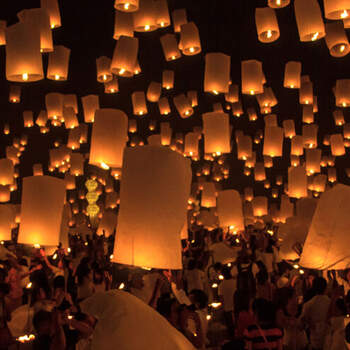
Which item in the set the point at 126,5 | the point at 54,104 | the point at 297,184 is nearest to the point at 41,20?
the point at 126,5

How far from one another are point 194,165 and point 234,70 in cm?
542

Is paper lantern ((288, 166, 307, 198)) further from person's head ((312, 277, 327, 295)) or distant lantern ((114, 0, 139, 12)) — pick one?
distant lantern ((114, 0, 139, 12))

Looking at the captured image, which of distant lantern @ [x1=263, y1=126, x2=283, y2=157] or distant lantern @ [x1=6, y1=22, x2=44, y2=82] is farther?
distant lantern @ [x1=263, y1=126, x2=283, y2=157]

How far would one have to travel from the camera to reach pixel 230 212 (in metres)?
8.77

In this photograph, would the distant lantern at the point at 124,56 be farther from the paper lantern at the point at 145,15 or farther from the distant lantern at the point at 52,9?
the distant lantern at the point at 52,9

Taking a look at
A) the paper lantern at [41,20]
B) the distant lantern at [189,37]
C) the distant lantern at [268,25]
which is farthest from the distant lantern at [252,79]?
the paper lantern at [41,20]

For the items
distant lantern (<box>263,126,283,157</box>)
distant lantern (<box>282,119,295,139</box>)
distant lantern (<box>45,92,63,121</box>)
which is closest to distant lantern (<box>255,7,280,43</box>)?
distant lantern (<box>263,126,283,157</box>)

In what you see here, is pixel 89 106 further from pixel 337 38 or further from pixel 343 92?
pixel 337 38

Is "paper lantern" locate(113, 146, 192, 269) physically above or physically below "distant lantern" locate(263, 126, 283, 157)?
below

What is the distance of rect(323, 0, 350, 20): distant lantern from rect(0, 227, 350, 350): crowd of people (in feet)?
7.29

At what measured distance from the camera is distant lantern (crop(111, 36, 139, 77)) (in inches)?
255

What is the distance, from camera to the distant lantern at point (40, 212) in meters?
4.94

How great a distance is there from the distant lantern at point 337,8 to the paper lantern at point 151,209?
1794mm

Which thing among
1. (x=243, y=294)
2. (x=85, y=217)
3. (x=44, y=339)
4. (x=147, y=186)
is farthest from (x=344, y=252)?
(x=85, y=217)
